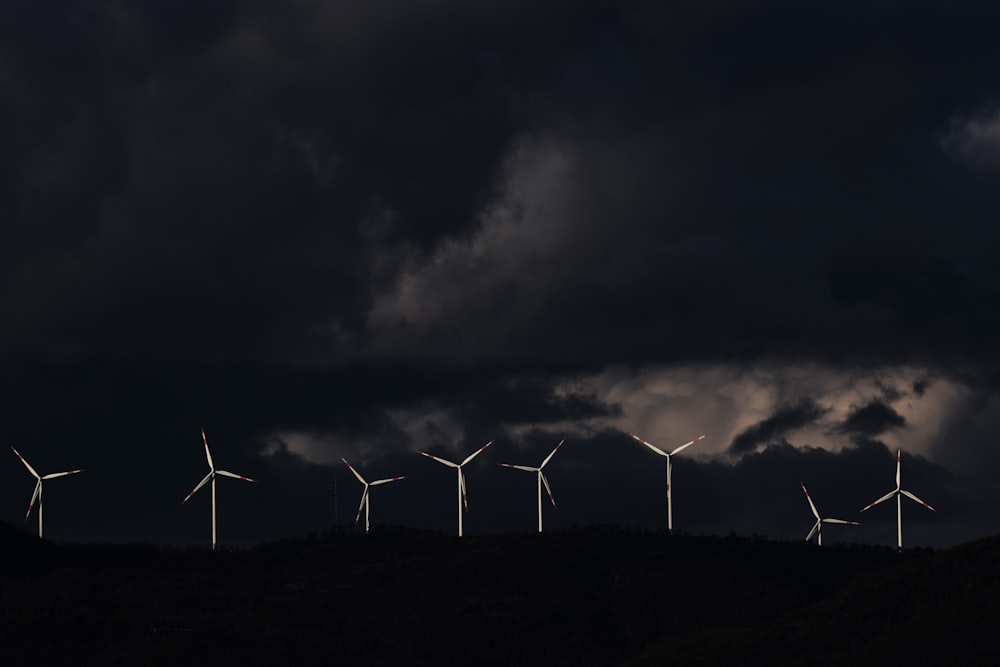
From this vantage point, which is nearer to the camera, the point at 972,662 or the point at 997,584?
the point at 972,662

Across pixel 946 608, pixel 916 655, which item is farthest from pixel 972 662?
pixel 946 608

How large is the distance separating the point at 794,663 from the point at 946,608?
19.6m

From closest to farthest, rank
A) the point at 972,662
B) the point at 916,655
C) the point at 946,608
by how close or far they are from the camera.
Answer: the point at 972,662 < the point at 916,655 < the point at 946,608

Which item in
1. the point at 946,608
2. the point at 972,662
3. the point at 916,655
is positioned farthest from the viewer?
the point at 946,608

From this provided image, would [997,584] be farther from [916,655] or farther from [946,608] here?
[916,655]

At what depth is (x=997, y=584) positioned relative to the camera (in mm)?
197375

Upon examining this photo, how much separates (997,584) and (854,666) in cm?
2618

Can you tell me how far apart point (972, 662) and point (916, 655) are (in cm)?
1152

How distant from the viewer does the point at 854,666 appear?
601 feet

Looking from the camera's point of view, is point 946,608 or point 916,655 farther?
point 946,608

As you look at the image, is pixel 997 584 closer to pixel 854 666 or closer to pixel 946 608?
pixel 946 608

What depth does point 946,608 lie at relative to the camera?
19412 cm

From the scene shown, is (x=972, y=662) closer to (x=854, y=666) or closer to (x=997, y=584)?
(x=854, y=666)

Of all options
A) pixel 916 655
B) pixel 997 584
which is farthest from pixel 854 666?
pixel 997 584
